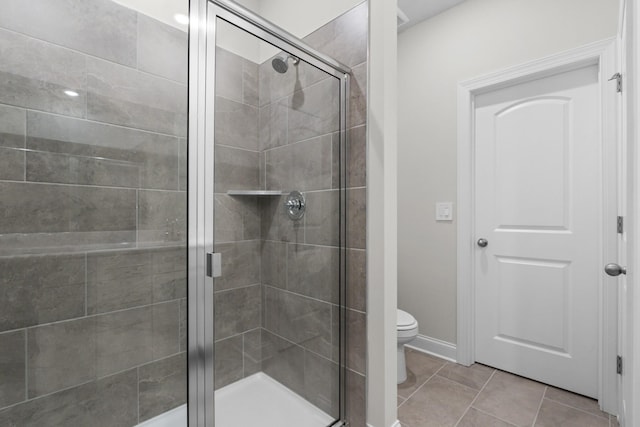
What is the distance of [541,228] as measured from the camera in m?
2.00

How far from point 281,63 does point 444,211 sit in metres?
1.62

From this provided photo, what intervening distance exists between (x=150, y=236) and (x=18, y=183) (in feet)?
1.55

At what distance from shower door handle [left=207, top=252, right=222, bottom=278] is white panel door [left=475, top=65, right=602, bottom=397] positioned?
189cm

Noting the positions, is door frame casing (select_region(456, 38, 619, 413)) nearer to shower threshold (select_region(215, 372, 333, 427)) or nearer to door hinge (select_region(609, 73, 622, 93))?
door hinge (select_region(609, 73, 622, 93))

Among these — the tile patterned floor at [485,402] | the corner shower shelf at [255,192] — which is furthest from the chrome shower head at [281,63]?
the tile patterned floor at [485,402]

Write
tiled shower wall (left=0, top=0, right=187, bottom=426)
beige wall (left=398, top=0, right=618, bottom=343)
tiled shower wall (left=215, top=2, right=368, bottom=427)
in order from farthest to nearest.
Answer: beige wall (left=398, top=0, right=618, bottom=343), tiled shower wall (left=215, top=2, right=368, bottom=427), tiled shower wall (left=0, top=0, right=187, bottom=426)

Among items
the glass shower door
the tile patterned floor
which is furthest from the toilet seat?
the glass shower door

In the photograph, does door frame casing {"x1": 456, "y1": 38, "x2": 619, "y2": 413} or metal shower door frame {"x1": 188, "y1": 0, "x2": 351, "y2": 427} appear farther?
door frame casing {"x1": 456, "y1": 38, "x2": 619, "y2": 413}

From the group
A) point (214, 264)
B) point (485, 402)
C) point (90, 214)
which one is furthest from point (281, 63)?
point (485, 402)

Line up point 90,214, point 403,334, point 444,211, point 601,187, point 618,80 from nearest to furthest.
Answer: point 90,214
point 618,80
point 601,187
point 403,334
point 444,211

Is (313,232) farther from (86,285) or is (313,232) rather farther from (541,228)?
(541,228)

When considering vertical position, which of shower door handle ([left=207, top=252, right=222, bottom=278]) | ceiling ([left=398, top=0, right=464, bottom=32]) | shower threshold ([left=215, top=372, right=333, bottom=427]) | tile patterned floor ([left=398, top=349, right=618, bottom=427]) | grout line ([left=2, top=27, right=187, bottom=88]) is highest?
ceiling ([left=398, top=0, right=464, bottom=32])

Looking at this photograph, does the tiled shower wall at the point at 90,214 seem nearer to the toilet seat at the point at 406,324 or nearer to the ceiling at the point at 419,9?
the toilet seat at the point at 406,324

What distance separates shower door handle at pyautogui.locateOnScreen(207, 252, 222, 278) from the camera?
3.46 ft
